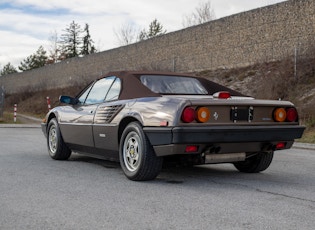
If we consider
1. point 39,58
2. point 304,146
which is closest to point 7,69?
point 39,58

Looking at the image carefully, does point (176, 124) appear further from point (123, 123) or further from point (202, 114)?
point (123, 123)

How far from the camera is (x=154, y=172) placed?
18.7 ft

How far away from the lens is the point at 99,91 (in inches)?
281

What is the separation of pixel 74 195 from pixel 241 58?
73.3 feet

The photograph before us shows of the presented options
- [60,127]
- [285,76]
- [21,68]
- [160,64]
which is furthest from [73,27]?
[60,127]

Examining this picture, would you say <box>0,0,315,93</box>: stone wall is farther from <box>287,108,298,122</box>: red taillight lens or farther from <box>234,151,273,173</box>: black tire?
<box>287,108,298,122</box>: red taillight lens

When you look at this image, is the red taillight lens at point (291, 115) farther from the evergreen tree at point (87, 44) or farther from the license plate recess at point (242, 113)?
the evergreen tree at point (87, 44)

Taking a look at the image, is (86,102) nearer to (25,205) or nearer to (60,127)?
(60,127)

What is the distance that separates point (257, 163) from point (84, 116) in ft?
8.48

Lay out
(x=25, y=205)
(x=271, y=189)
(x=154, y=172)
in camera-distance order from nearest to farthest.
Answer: (x=25, y=205) < (x=271, y=189) < (x=154, y=172)

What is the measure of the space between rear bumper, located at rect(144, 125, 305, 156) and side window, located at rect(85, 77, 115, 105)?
5.09 feet

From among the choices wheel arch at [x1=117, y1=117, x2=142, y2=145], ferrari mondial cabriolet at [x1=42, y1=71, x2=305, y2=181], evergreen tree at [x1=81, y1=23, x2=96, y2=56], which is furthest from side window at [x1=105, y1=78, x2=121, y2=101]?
evergreen tree at [x1=81, y1=23, x2=96, y2=56]

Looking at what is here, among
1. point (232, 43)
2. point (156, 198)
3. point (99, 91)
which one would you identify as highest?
point (232, 43)

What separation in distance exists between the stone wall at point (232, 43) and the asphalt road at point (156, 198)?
16.2 m
